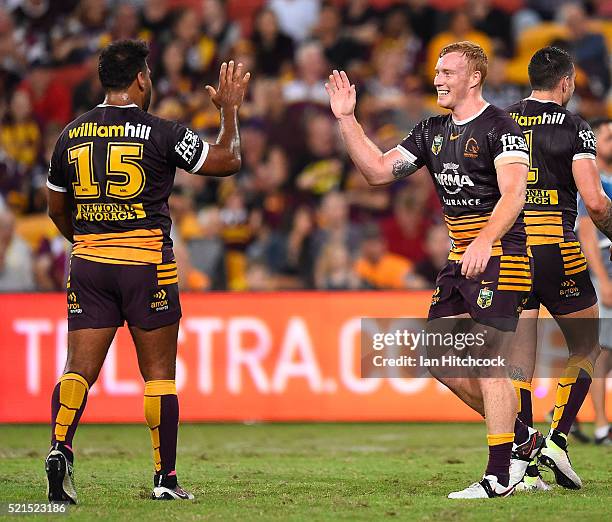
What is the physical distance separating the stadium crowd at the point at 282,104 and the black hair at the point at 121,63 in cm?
684

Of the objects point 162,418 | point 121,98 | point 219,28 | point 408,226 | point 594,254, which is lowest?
point 162,418

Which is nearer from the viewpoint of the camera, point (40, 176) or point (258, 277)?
point (258, 277)

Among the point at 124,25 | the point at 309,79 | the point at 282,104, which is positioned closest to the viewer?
the point at 282,104

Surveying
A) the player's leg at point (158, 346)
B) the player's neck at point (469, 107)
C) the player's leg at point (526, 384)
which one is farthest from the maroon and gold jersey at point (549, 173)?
the player's leg at point (158, 346)

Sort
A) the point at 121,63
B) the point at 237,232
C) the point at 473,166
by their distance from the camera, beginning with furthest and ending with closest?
1. the point at 237,232
2. the point at 473,166
3. the point at 121,63

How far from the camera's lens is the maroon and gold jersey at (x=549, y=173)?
712 centimetres

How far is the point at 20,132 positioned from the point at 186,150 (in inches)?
413

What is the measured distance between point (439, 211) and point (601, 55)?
3.15m

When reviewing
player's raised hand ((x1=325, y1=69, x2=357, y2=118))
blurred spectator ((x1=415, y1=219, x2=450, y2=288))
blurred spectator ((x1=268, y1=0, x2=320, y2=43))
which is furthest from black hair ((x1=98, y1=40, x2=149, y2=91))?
blurred spectator ((x1=268, y1=0, x2=320, y2=43))

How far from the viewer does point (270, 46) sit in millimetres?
16469

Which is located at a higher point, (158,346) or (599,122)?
(599,122)

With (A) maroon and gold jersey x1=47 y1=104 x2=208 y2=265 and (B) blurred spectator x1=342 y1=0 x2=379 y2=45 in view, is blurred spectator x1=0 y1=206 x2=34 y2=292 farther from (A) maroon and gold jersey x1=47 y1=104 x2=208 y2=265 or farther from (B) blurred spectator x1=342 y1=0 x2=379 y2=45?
(A) maroon and gold jersey x1=47 y1=104 x2=208 y2=265

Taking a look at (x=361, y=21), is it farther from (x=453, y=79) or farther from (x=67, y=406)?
(x=67, y=406)

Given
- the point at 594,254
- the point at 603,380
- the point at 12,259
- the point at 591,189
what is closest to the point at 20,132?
the point at 12,259
